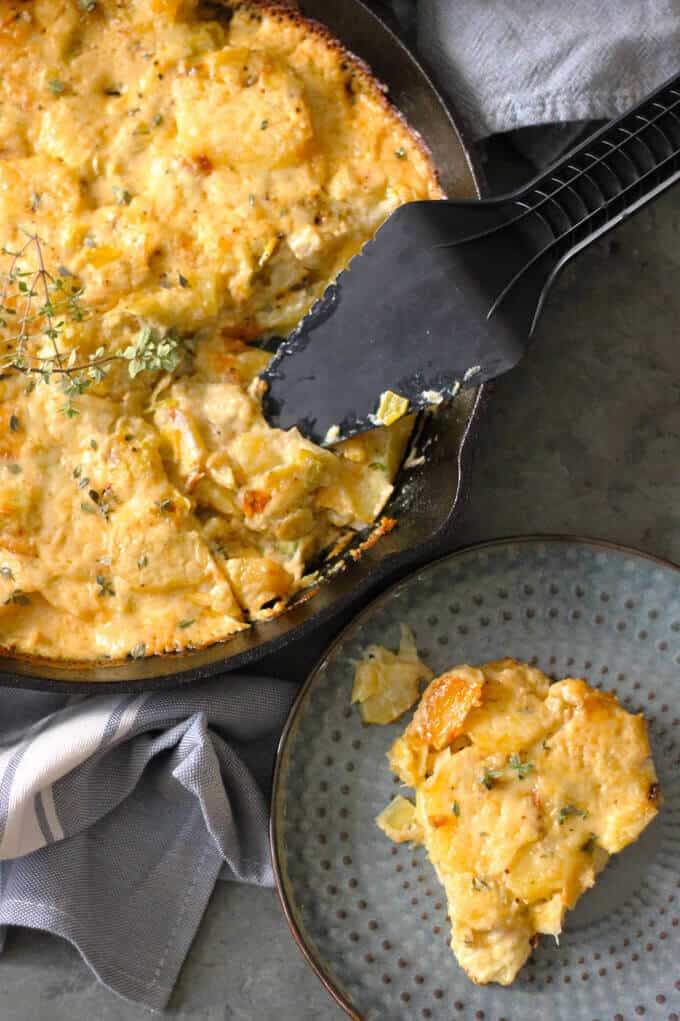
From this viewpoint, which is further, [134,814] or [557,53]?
[134,814]

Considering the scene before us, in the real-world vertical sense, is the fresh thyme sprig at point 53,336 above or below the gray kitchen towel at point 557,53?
below

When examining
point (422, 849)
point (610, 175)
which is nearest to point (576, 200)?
point (610, 175)

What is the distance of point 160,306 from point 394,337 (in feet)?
1.96

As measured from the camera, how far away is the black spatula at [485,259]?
2.52 meters

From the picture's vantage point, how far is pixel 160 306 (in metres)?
2.67

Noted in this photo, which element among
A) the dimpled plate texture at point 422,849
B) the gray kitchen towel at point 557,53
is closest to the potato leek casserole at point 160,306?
the gray kitchen towel at point 557,53

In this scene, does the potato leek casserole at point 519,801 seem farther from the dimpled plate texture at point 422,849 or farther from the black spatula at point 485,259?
the black spatula at point 485,259

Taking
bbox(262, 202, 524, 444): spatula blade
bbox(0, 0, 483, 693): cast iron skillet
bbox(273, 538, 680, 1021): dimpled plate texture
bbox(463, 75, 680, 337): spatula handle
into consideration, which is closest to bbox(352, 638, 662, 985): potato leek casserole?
bbox(273, 538, 680, 1021): dimpled plate texture

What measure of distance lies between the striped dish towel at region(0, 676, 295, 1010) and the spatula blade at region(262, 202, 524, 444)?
3.03 ft

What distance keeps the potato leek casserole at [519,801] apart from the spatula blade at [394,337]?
831 millimetres

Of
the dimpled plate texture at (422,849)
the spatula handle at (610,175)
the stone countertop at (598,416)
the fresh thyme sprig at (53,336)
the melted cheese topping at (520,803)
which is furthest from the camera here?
the stone countertop at (598,416)

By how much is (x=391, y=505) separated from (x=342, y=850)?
3.37 ft

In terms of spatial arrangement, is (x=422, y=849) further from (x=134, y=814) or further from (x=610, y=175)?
(x=610, y=175)

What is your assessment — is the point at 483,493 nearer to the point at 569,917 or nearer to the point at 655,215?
the point at 655,215
